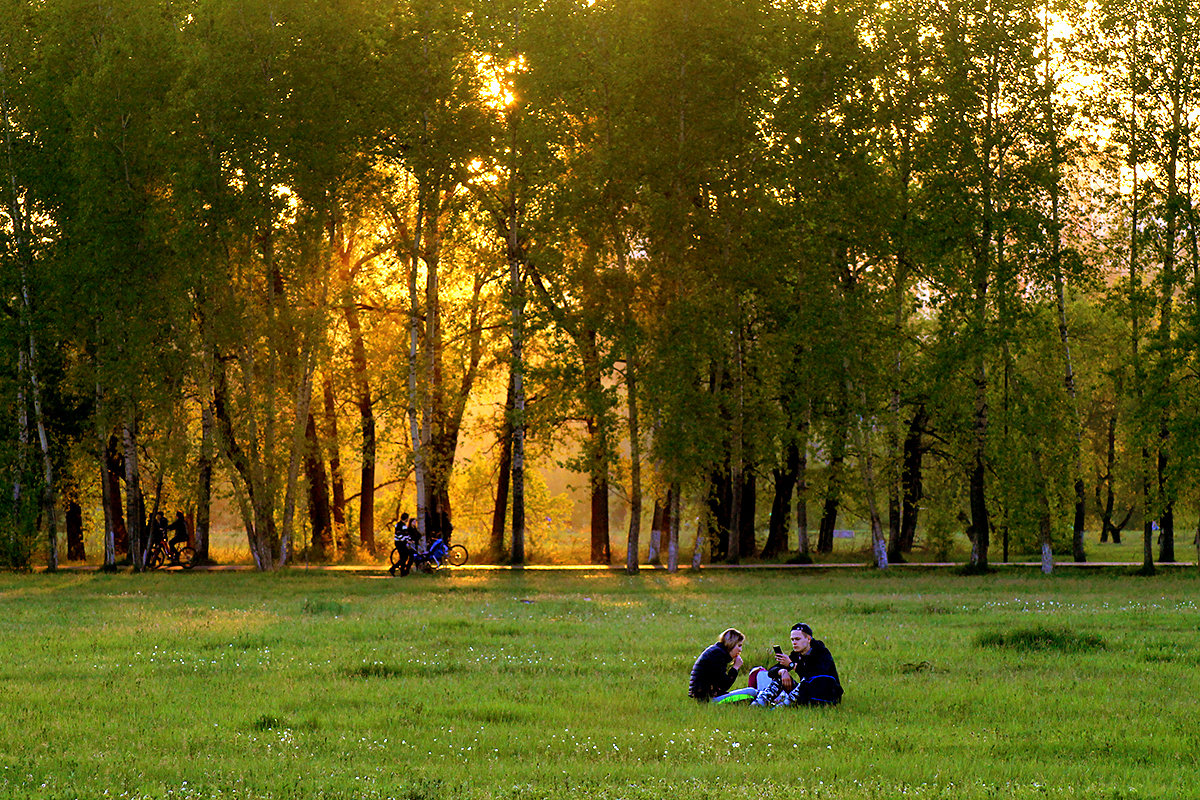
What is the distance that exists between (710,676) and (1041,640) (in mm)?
9148

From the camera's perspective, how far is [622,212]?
4969 cm

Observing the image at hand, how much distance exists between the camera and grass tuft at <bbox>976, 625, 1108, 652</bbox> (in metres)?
23.8

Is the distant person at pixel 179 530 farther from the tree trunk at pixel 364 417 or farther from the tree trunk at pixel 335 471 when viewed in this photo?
the tree trunk at pixel 364 417

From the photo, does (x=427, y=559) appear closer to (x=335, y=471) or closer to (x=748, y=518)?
(x=748, y=518)

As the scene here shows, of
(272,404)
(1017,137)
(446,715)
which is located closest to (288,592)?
(272,404)

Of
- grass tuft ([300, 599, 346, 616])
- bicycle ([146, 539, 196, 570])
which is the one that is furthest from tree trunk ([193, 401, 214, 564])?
grass tuft ([300, 599, 346, 616])

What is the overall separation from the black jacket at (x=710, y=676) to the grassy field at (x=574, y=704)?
50 centimetres

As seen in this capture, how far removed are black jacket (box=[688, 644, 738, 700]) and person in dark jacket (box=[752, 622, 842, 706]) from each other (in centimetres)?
64

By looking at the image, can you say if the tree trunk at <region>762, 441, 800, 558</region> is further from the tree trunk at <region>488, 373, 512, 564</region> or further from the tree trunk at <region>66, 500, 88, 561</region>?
the tree trunk at <region>66, 500, 88, 561</region>

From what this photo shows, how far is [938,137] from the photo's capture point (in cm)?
4869

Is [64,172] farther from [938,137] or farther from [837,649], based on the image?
[837,649]

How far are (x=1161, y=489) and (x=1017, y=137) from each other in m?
14.2

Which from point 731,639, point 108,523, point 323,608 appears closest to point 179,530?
point 108,523

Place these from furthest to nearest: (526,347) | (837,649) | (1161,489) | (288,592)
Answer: (526,347) → (1161,489) → (288,592) → (837,649)
